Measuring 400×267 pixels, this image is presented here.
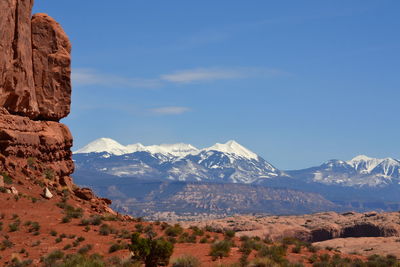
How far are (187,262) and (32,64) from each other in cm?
2792

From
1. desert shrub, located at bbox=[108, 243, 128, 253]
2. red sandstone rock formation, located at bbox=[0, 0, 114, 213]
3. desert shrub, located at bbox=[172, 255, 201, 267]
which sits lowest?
desert shrub, located at bbox=[172, 255, 201, 267]

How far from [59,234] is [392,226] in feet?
187

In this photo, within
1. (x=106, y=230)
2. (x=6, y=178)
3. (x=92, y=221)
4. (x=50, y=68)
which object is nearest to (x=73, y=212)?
(x=92, y=221)

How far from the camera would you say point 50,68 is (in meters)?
50.4

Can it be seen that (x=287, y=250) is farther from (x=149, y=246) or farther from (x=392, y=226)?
(x=392, y=226)

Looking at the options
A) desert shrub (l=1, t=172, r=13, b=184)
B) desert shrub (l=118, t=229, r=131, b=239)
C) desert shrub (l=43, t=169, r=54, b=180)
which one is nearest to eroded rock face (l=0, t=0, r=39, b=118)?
desert shrub (l=43, t=169, r=54, b=180)

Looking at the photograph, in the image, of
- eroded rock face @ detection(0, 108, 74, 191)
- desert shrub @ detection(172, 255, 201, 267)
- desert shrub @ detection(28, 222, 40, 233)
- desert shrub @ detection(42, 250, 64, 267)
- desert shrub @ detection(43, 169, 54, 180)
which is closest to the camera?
desert shrub @ detection(172, 255, 201, 267)

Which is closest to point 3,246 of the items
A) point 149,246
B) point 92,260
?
point 92,260

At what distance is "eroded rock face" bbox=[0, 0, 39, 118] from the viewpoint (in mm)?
43072

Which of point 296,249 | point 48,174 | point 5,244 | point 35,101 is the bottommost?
point 5,244

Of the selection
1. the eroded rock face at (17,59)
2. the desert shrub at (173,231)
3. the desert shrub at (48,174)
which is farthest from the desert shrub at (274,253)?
the eroded rock face at (17,59)

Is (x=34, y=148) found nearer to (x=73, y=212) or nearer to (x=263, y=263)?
(x=73, y=212)

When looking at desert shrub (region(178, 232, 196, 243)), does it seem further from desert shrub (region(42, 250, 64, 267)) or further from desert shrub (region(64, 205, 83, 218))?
desert shrub (region(64, 205, 83, 218))

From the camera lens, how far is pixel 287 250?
3412cm
